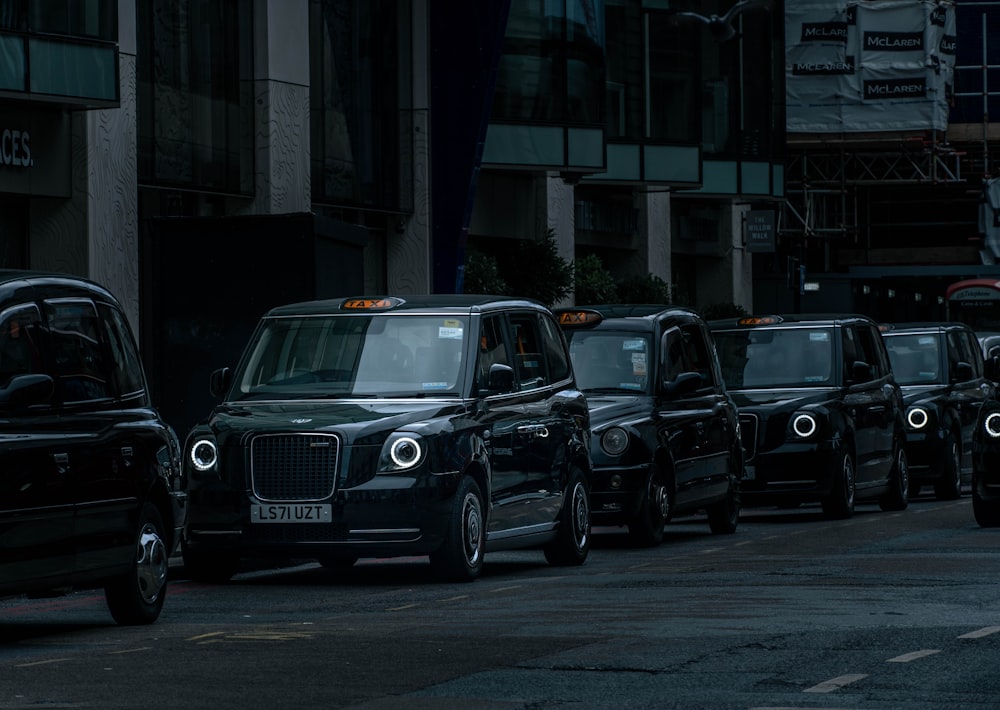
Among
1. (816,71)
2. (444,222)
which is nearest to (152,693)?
(444,222)

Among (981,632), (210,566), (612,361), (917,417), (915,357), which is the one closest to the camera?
(981,632)

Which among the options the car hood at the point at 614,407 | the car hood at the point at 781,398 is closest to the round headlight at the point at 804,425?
the car hood at the point at 781,398

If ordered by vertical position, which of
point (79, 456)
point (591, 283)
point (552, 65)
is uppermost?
point (552, 65)

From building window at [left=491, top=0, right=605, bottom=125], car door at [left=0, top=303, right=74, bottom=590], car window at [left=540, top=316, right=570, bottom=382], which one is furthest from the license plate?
building window at [left=491, top=0, right=605, bottom=125]

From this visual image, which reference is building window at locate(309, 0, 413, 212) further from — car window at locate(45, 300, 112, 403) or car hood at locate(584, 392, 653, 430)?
car window at locate(45, 300, 112, 403)

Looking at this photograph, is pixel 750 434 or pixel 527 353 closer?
pixel 527 353

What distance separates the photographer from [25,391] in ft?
33.9

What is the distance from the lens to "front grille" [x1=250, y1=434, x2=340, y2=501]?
13797 millimetres

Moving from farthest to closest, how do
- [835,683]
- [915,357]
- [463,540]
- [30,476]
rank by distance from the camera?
[915,357] → [463,540] → [30,476] → [835,683]

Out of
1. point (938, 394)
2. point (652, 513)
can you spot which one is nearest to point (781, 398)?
point (652, 513)

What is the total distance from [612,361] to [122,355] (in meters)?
7.29

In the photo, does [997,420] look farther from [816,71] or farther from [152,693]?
[816,71]

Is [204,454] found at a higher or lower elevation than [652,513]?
higher

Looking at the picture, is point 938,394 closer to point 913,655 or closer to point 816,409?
point 816,409
